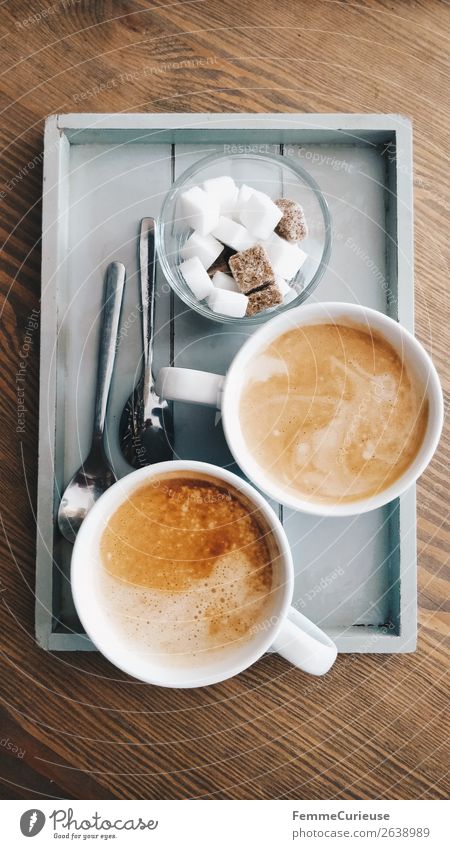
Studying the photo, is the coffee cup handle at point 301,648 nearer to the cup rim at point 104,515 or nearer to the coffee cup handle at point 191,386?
the cup rim at point 104,515

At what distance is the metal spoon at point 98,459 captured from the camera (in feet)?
2.16

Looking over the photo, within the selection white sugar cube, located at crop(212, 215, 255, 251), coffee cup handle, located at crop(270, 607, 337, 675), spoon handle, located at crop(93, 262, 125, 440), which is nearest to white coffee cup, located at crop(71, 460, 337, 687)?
coffee cup handle, located at crop(270, 607, 337, 675)

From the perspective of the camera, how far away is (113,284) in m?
0.67

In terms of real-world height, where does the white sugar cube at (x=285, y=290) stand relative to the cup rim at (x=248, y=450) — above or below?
above

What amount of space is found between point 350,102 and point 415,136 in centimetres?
7

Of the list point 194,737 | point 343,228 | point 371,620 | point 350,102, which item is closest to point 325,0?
point 350,102

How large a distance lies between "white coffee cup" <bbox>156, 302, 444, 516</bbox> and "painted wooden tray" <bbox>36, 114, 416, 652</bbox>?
0.08 metres

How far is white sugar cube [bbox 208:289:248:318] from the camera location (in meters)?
0.62

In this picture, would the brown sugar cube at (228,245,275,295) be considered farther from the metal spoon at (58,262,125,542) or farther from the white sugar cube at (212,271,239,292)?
the metal spoon at (58,262,125,542)

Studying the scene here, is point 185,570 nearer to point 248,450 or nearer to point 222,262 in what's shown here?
point 248,450

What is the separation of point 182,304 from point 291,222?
129 millimetres

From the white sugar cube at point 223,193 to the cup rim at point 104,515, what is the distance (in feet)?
0.80

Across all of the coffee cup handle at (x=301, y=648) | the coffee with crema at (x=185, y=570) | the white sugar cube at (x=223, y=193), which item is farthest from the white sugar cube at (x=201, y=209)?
the coffee cup handle at (x=301, y=648)

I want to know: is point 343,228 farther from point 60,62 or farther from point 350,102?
point 60,62
